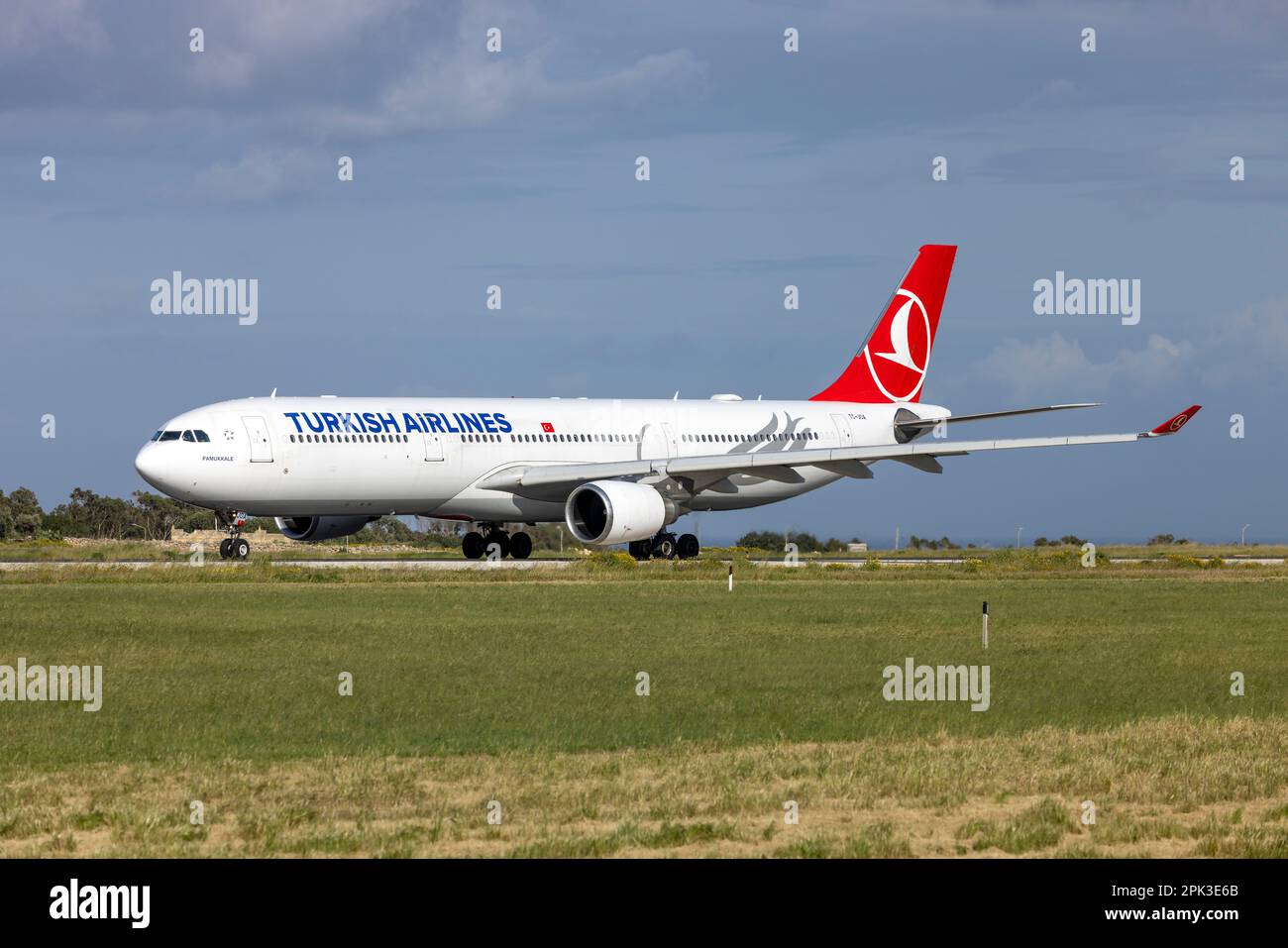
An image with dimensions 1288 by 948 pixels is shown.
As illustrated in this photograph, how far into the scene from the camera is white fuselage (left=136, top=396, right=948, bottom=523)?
4447 cm

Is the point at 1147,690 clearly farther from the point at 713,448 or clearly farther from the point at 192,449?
the point at 713,448

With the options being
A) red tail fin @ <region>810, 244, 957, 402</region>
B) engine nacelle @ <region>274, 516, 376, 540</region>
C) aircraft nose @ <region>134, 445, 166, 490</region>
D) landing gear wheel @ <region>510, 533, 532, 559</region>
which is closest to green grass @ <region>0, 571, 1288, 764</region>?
aircraft nose @ <region>134, 445, 166, 490</region>

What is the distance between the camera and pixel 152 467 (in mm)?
43719

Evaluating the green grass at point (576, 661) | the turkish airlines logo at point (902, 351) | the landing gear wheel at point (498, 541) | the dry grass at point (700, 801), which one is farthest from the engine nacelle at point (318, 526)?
the dry grass at point (700, 801)

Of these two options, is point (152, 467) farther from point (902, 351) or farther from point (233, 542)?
point (902, 351)

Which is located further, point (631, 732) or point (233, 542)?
point (233, 542)

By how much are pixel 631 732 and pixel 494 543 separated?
1436 inches

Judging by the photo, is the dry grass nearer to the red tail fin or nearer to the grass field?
the grass field

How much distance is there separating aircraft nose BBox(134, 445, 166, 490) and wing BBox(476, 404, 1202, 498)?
933cm

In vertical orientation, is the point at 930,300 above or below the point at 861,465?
above

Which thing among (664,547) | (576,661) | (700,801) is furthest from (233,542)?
(700,801)

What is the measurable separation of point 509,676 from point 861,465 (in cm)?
3101
